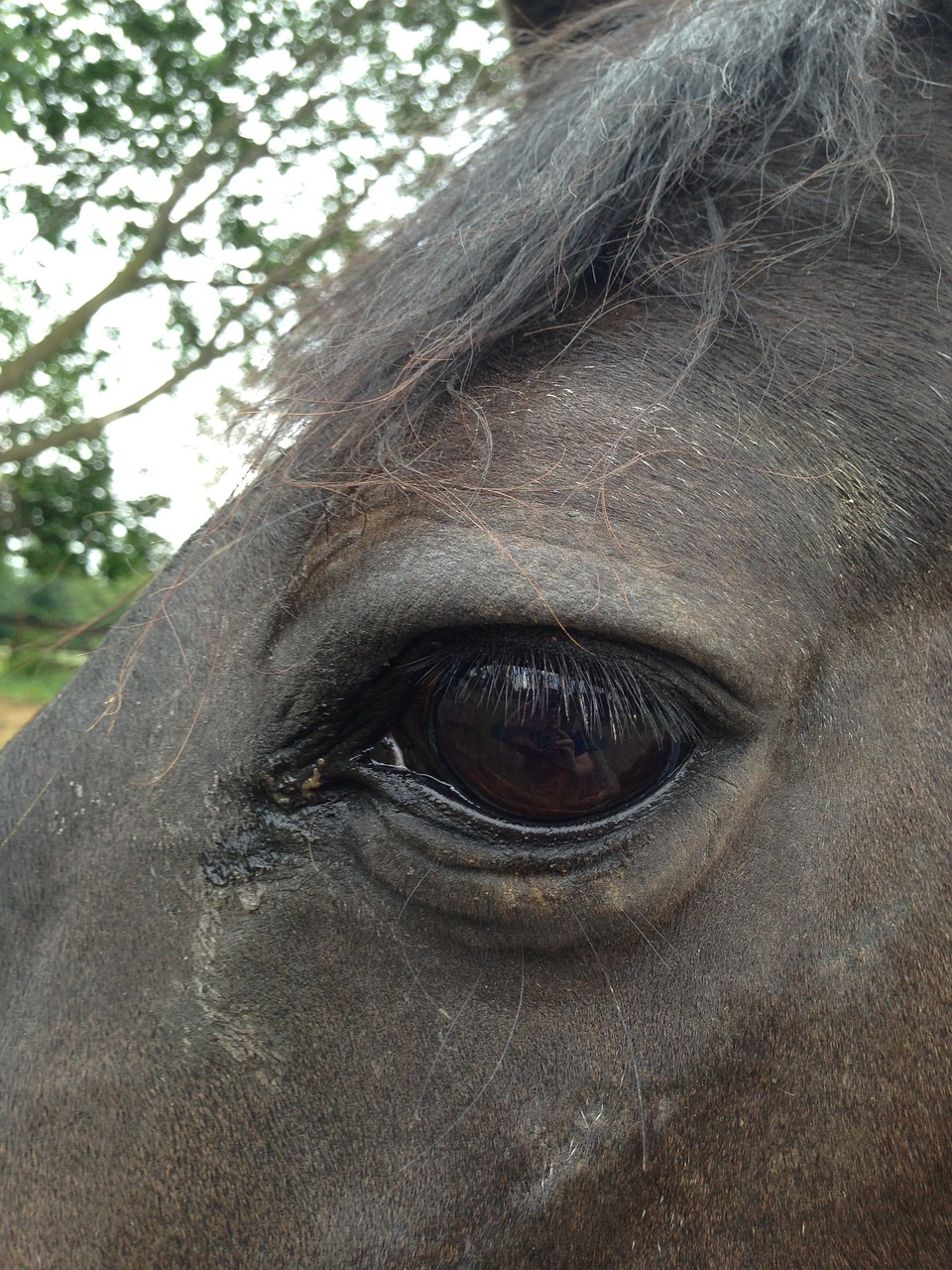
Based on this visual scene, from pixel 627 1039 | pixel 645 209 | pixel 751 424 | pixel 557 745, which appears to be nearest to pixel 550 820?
pixel 557 745

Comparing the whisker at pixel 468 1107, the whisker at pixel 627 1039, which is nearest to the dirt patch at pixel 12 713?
the whisker at pixel 468 1107

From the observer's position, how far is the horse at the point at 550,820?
125cm

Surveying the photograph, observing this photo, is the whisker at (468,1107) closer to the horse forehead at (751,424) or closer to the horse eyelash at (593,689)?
the horse eyelash at (593,689)

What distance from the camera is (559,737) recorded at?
1.32 metres

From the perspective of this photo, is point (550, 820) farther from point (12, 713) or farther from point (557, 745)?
point (12, 713)

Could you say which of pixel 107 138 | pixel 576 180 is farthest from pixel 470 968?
pixel 107 138

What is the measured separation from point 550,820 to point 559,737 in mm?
110

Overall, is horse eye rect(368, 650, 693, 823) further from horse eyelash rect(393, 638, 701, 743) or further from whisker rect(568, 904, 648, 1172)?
whisker rect(568, 904, 648, 1172)

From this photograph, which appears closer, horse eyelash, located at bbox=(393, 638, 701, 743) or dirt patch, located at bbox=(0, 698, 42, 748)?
horse eyelash, located at bbox=(393, 638, 701, 743)

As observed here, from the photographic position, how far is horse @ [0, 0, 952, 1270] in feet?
4.09

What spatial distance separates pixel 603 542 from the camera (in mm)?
1325

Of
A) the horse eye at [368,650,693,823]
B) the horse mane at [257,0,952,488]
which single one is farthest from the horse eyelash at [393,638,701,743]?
the horse mane at [257,0,952,488]

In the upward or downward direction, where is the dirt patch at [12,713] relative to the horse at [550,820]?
downward

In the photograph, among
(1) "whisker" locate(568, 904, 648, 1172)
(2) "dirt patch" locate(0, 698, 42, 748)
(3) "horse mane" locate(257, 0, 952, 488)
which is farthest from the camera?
(2) "dirt patch" locate(0, 698, 42, 748)
